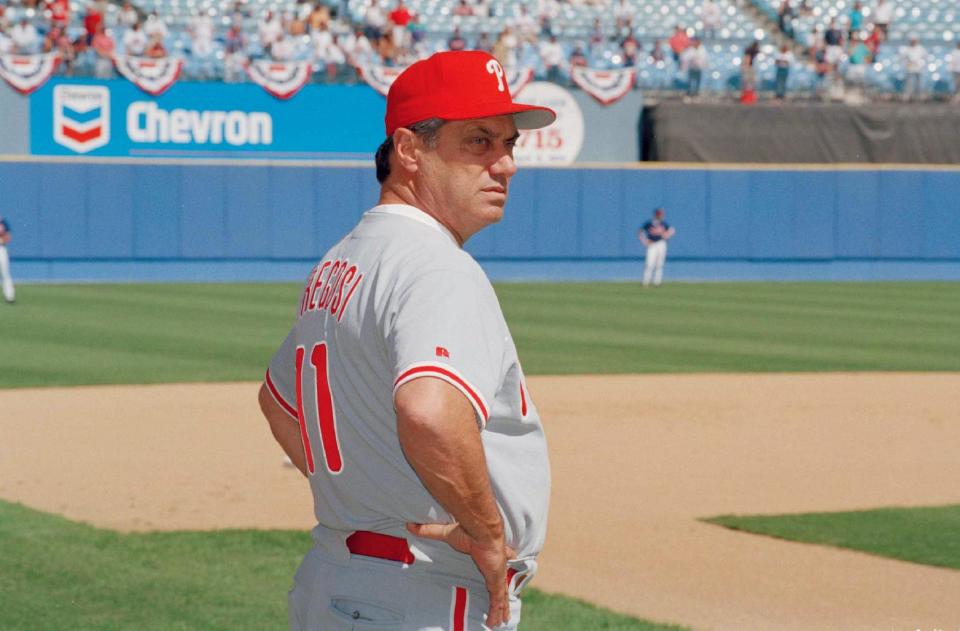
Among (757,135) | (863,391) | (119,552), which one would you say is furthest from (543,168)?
(119,552)

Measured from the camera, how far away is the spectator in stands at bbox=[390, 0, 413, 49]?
3388 centimetres

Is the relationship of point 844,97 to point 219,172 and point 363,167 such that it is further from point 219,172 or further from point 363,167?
point 219,172

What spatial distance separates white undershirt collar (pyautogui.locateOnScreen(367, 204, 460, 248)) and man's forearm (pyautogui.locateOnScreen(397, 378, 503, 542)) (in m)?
0.42

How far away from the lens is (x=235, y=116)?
31.7 m

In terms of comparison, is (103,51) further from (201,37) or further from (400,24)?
(400,24)

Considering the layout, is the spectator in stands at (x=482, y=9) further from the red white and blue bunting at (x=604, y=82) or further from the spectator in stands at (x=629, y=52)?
the red white and blue bunting at (x=604, y=82)

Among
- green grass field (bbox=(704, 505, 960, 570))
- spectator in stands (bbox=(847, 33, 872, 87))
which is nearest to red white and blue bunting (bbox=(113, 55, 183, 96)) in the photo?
spectator in stands (bbox=(847, 33, 872, 87))

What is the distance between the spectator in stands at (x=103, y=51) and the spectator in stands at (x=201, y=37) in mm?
1594

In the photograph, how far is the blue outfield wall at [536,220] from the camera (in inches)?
1182

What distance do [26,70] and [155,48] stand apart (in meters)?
2.84

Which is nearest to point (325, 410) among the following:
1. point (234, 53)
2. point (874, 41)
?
point (234, 53)

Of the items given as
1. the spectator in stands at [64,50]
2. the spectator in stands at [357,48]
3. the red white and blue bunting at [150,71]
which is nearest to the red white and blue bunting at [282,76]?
the spectator in stands at [357,48]

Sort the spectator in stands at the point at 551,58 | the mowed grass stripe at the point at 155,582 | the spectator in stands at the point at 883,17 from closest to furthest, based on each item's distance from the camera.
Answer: the mowed grass stripe at the point at 155,582 < the spectator in stands at the point at 551,58 < the spectator in stands at the point at 883,17

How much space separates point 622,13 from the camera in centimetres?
3738
